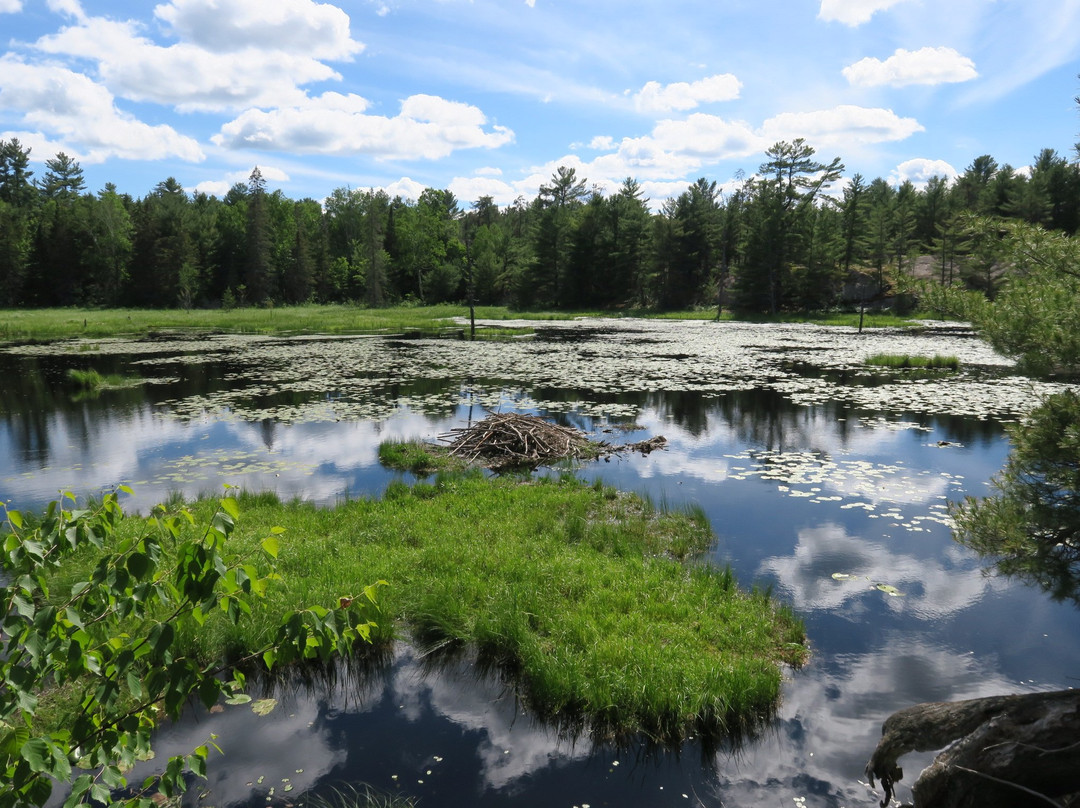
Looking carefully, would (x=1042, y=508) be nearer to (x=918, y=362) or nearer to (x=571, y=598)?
(x=571, y=598)

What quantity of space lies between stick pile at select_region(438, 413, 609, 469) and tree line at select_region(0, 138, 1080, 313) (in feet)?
154

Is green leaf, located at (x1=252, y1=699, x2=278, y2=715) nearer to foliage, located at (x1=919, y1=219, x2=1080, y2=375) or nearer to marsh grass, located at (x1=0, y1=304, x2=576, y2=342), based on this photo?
foliage, located at (x1=919, y1=219, x2=1080, y2=375)

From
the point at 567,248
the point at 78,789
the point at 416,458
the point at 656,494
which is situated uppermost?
the point at 567,248

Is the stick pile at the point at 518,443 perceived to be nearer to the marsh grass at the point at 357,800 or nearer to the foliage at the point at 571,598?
the foliage at the point at 571,598

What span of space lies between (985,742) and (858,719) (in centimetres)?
164

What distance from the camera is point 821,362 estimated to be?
2894cm

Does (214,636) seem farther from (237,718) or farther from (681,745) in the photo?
(681,745)

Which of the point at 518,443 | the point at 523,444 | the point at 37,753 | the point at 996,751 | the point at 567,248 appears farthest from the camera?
the point at 567,248

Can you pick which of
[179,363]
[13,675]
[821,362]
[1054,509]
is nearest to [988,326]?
[1054,509]

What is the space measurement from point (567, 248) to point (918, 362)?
51.8 metres

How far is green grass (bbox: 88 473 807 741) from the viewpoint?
5.71 metres

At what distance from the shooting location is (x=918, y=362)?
27297mm

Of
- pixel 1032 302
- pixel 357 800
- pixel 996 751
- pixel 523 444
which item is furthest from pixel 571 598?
pixel 523 444

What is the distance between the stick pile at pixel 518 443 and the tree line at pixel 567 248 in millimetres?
46824
